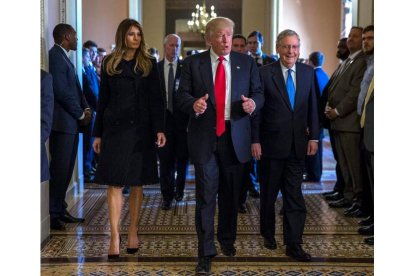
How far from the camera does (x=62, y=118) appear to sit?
5668 millimetres

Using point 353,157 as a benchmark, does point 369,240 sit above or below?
below

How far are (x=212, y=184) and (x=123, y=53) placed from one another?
1.17 meters

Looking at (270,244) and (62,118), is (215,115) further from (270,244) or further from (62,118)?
(62,118)

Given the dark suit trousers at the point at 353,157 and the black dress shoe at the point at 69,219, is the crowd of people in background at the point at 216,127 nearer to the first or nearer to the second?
the dark suit trousers at the point at 353,157

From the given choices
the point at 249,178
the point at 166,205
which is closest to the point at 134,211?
the point at 166,205

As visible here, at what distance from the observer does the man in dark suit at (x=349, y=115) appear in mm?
6215

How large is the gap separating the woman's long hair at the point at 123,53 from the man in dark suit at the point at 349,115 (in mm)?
2421

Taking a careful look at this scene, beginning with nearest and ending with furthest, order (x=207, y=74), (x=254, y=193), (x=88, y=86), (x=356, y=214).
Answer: (x=207, y=74), (x=356, y=214), (x=254, y=193), (x=88, y=86)

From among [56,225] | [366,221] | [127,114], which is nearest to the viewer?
[127,114]

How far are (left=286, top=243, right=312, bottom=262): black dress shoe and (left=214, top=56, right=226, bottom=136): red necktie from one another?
1054 millimetres

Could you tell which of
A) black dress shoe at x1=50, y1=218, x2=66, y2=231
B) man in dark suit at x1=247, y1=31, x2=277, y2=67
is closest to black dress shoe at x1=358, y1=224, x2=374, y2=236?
man in dark suit at x1=247, y1=31, x2=277, y2=67
